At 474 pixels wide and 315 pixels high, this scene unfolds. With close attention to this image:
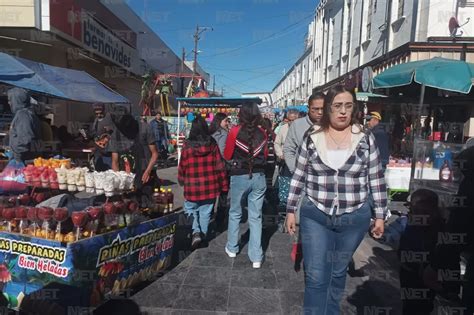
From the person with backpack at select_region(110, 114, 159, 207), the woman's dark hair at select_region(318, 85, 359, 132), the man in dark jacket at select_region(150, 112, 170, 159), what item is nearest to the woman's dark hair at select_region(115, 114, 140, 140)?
the person with backpack at select_region(110, 114, 159, 207)

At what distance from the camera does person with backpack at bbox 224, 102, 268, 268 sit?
3844 millimetres

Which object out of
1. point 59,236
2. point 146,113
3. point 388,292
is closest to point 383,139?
point 388,292

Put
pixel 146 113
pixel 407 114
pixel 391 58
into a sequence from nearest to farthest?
pixel 407 114, pixel 391 58, pixel 146 113

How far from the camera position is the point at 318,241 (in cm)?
239

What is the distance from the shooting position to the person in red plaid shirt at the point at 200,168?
4.35 metres

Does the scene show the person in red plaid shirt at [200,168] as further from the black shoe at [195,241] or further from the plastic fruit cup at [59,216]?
the plastic fruit cup at [59,216]

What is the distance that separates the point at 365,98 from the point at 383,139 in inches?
156

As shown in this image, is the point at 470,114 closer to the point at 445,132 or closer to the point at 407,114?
the point at 445,132

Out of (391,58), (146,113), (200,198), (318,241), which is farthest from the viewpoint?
(146,113)

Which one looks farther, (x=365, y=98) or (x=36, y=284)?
(x=365, y=98)

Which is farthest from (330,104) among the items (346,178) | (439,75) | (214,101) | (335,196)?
(214,101)

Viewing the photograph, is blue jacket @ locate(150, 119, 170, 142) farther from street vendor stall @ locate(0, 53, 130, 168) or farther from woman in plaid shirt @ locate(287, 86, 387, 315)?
woman in plaid shirt @ locate(287, 86, 387, 315)

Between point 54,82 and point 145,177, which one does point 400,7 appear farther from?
point 145,177

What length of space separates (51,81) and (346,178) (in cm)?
664
